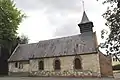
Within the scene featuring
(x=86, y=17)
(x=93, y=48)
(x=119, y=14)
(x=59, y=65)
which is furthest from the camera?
(x=86, y=17)

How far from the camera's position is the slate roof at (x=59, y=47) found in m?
31.1

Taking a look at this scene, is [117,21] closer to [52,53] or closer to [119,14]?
[119,14]

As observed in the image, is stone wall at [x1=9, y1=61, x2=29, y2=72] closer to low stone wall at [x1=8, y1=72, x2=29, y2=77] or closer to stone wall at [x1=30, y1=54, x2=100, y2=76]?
low stone wall at [x1=8, y1=72, x2=29, y2=77]

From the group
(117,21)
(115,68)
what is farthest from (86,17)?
(117,21)

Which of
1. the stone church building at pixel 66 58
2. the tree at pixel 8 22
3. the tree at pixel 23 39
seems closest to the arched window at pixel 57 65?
the stone church building at pixel 66 58

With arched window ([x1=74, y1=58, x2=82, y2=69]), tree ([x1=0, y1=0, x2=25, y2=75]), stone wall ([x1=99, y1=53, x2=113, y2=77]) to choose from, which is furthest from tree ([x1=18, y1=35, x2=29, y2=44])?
stone wall ([x1=99, y1=53, x2=113, y2=77])

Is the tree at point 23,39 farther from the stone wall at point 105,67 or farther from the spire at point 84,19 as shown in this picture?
the stone wall at point 105,67

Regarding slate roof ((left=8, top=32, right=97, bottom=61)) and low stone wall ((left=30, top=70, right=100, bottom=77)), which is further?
slate roof ((left=8, top=32, right=97, bottom=61))

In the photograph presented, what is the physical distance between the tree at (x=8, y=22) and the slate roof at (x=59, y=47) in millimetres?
3197

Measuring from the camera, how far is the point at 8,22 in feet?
127

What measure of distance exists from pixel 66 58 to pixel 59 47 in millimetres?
3095

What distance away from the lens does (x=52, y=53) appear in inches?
1326

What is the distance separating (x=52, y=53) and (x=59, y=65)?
257 centimetres

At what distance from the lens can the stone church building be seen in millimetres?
29641
